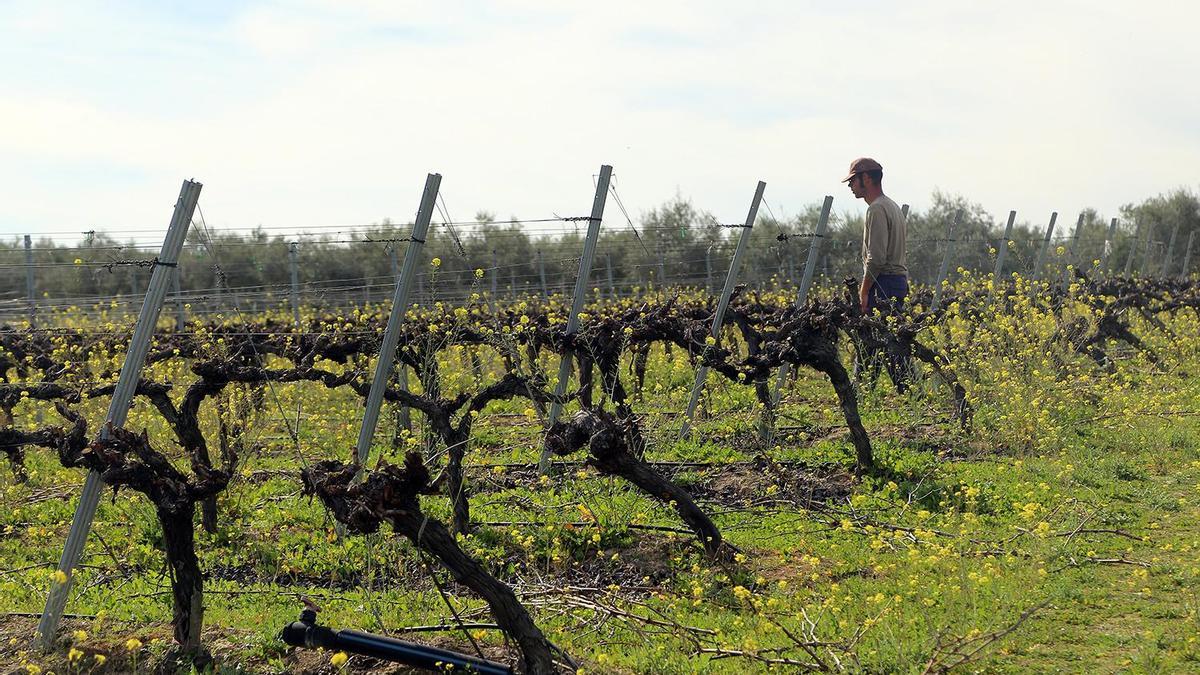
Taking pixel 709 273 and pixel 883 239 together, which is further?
pixel 709 273

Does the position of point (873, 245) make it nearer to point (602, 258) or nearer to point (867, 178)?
point (867, 178)

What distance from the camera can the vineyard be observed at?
5.60 m

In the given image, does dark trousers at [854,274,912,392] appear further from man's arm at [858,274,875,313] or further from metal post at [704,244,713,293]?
metal post at [704,244,713,293]

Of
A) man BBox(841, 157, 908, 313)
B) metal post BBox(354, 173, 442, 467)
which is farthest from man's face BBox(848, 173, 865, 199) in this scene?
metal post BBox(354, 173, 442, 467)

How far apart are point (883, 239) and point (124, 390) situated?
7794mm

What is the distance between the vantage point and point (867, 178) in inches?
468

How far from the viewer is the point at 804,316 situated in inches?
388

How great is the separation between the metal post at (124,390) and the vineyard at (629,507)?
78 millimetres

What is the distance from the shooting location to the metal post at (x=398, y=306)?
795 centimetres

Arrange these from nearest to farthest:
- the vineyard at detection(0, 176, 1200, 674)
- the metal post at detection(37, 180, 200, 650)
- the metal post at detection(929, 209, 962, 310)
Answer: the vineyard at detection(0, 176, 1200, 674)
the metal post at detection(37, 180, 200, 650)
the metal post at detection(929, 209, 962, 310)

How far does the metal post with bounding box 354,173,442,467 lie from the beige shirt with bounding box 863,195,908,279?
529 cm

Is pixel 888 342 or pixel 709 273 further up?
pixel 709 273

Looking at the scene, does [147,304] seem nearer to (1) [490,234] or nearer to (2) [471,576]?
(2) [471,576]

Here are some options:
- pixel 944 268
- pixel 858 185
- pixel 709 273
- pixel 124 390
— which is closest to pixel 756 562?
pixel 124 390
